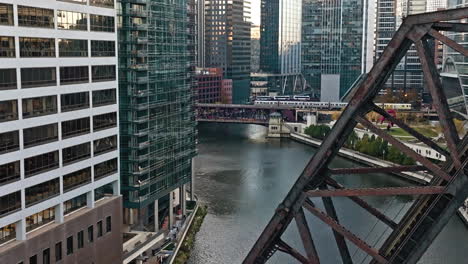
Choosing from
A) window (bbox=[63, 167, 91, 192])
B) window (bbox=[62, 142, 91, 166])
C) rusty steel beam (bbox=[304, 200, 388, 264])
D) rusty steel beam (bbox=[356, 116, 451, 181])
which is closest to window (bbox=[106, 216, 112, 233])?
window (bbox=[63, 167, 91, 192])

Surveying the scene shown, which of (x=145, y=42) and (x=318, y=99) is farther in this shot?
(x=318, y=99)

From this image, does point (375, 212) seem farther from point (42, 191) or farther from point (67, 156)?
point (67, 156)

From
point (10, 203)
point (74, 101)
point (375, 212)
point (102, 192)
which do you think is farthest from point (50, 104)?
point (375, 212)

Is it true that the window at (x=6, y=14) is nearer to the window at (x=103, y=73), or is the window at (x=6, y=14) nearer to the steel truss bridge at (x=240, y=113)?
the window at (x=103, y=73)

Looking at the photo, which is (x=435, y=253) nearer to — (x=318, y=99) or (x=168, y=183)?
(x=168, y=183)

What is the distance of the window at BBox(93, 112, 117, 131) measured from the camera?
1972cm

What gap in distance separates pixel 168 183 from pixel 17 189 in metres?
12.2

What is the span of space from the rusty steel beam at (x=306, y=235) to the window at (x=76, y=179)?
1167 cm

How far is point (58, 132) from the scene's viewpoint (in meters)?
17.7

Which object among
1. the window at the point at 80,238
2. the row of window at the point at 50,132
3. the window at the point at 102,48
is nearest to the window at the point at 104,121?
the row of window at the point at 50,132

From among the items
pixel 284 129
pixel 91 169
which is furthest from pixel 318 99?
pixel 91 169

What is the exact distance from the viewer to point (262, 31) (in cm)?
12200

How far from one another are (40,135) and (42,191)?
4.72ft

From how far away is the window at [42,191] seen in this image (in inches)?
651
